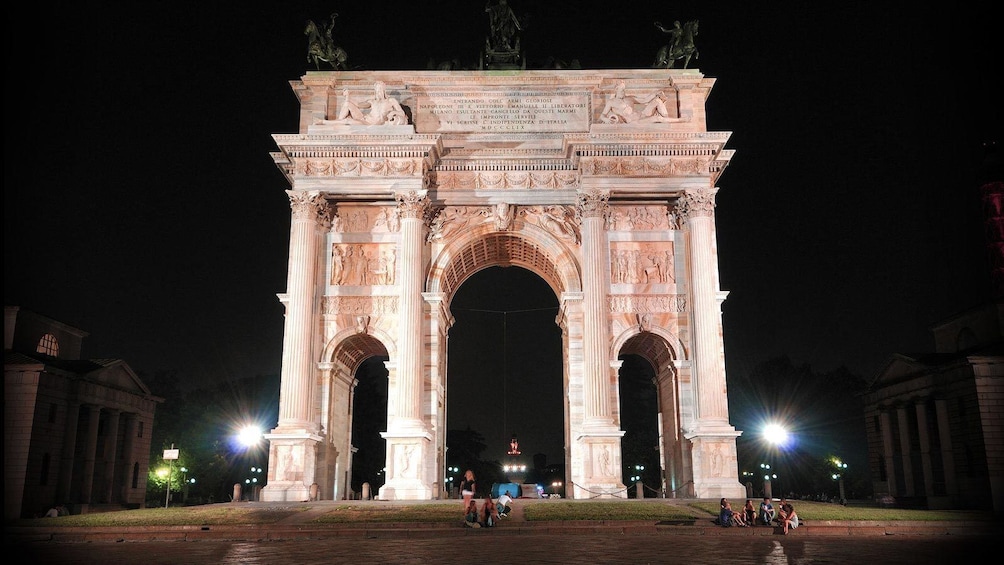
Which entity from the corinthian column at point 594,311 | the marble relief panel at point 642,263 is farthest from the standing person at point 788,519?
the marble relief panel at point 642,263

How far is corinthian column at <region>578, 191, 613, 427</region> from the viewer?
31.0 m

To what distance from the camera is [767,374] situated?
234 ft

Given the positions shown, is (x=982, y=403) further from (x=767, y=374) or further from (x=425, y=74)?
(x=767, y=374)

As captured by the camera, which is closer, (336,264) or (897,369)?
(336,264)

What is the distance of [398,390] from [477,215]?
322 inches

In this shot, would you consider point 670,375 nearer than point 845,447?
Yes

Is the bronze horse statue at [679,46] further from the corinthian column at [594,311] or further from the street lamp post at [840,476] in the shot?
the street lamp post at [840,476]

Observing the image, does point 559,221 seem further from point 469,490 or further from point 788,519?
point 788,519

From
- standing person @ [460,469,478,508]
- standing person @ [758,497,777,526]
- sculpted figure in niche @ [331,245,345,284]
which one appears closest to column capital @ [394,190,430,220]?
sculpted figure in niche @ [331,245,345,284]

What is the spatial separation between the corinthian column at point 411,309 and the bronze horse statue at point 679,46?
1275 cm

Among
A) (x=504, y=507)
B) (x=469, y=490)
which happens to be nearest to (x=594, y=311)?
(x=469, y=490)

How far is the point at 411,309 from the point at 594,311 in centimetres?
719

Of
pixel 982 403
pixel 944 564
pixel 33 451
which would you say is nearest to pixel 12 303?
pixel 33 451

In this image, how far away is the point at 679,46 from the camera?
1417 inches
